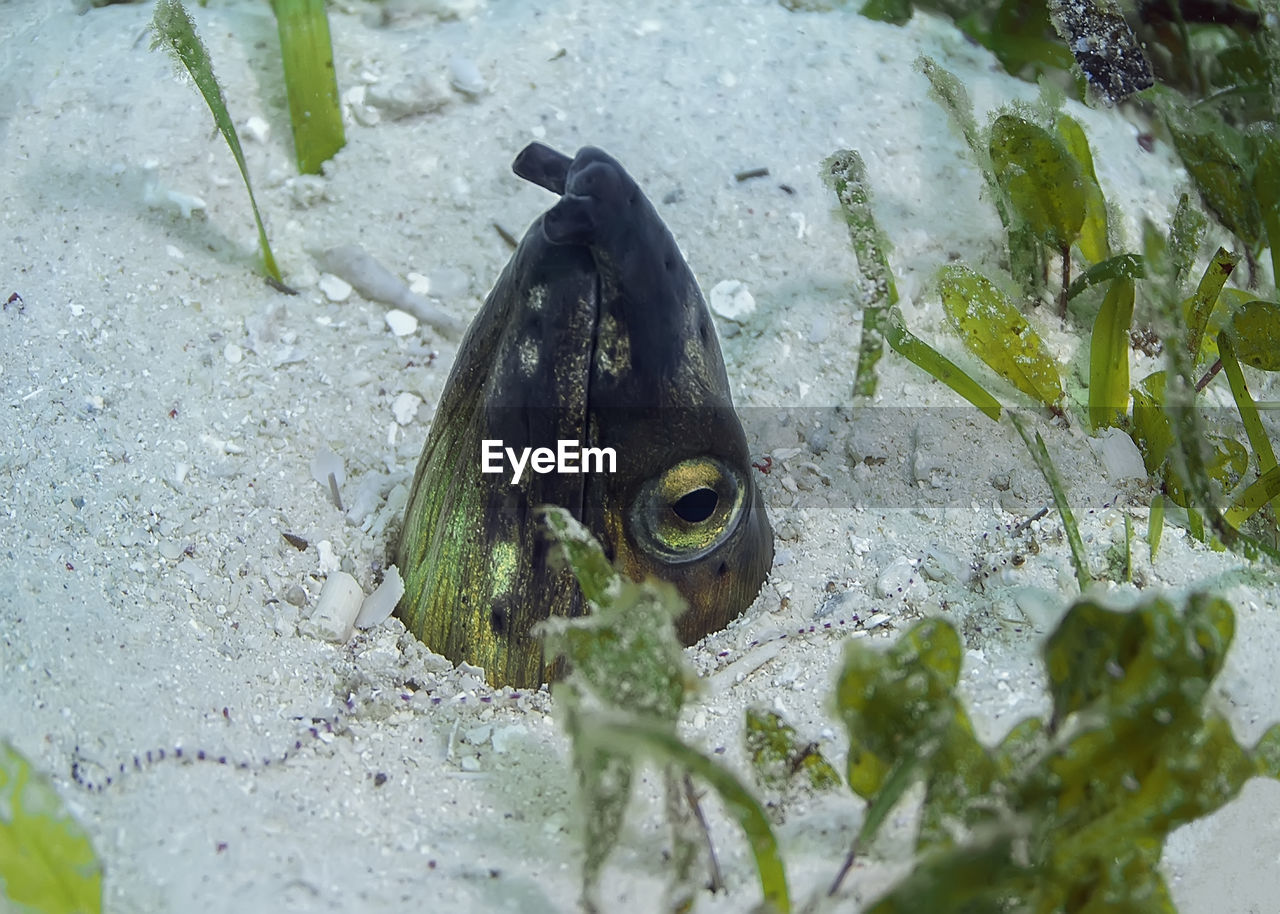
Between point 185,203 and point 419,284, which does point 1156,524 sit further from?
point 185,203

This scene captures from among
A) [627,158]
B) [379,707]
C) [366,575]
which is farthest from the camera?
[627,158]

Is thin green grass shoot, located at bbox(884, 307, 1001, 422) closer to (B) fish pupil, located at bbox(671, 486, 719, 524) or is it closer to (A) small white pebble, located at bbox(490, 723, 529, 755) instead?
(B) fish pupil, located at bbox(671, 486, 719, 524)

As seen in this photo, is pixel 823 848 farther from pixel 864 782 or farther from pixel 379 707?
pixel 379 707

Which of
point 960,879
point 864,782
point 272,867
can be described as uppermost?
point 960,879

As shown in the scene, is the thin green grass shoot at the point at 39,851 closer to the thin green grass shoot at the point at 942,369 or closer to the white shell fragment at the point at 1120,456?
the thin green grass shoot at the point at 942,369

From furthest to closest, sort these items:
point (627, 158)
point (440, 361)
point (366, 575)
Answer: point (627, 158)
point (440, 361)
point (366, 575)

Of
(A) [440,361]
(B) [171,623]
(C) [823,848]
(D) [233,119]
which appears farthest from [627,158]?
(C) [823,848]
